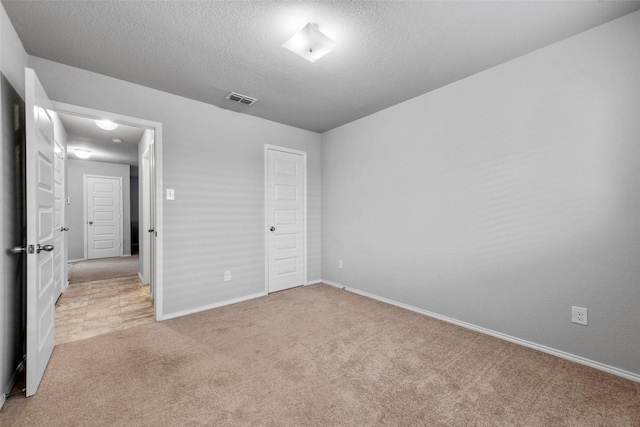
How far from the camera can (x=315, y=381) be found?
1853 millimetres

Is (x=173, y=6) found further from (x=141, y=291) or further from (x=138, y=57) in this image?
(x=141, y=291)

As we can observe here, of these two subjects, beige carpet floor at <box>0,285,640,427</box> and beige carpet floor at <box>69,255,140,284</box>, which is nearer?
beige carpet floor at <box>0,285,640,427</box>

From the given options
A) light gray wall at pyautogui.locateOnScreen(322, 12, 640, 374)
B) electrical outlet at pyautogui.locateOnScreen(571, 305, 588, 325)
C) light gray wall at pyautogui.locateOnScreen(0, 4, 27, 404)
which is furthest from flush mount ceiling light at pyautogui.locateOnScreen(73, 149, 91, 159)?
electrical outlet at pyautogui.locateOnScreen(571, 305, 588, 325)

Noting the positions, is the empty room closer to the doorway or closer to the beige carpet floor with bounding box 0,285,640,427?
the beige carpet floor with bounding box 0,285,640,427

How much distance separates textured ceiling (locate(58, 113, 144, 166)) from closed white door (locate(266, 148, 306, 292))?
2133 millimetres

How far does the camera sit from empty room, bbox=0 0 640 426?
67.2 inches

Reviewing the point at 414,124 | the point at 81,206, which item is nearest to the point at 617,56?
the point at 414,124

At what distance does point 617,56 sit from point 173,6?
306 cm

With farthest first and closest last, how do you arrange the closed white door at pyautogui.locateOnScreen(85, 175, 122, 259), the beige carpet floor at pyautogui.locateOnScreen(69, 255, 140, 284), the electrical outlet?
the closed white door at pyautogui.locateOnScreen(85, 175, 122, 259)
the beige carpet floor at pyautogui.locateOnScreen(69, 255, 140, 284)
the electrical outlet

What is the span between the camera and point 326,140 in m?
4.41

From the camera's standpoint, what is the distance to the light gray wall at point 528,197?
1.92 m

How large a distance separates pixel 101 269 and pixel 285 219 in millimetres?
4435

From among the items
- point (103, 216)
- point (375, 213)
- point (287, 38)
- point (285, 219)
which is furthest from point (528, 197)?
point (103, 216)

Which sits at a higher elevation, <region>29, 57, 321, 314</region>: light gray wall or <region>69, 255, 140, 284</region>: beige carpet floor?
<region>29, 57, 321, 314</region>: light gray wall
